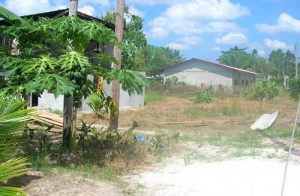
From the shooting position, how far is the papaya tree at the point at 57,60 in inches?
199

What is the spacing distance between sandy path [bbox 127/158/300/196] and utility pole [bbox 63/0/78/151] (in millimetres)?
1393

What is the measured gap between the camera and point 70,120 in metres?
6.85

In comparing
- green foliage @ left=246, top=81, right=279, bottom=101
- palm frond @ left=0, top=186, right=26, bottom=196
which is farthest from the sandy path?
green foliage @ left=246, top=81, right=279, bottom=101

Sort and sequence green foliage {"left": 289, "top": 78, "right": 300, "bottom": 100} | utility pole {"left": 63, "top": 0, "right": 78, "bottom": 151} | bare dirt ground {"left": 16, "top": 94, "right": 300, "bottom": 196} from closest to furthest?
bare dirt ground {"left": 16, "top": 94, "right": 300, "bottom": 196}, utility pole {"left": 63, "top": 0, "right": 78, "bottom": 151}, green foliage {"left": 289, "top": 78, "right": 300, "bottom": 100}

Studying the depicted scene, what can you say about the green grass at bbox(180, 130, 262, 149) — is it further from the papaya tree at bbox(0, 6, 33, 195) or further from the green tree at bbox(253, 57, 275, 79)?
the green tree at bbox(253, 57, 275, 79)

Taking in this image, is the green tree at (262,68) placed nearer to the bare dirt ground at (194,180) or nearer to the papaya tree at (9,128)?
the bare dirt ground at (194,180)

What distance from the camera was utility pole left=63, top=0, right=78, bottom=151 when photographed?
6.72m

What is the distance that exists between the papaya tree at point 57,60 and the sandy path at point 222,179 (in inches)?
61.0

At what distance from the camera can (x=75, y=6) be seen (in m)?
6.90

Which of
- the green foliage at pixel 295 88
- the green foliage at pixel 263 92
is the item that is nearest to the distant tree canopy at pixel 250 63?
the green foliage at pixel 263 92

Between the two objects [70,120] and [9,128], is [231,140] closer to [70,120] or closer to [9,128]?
[70,120]

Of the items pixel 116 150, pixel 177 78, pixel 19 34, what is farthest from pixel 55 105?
pixel 177 78

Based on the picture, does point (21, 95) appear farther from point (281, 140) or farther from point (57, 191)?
point (281, 140)

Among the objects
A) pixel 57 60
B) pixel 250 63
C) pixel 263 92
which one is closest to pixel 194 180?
pixel 57 60
